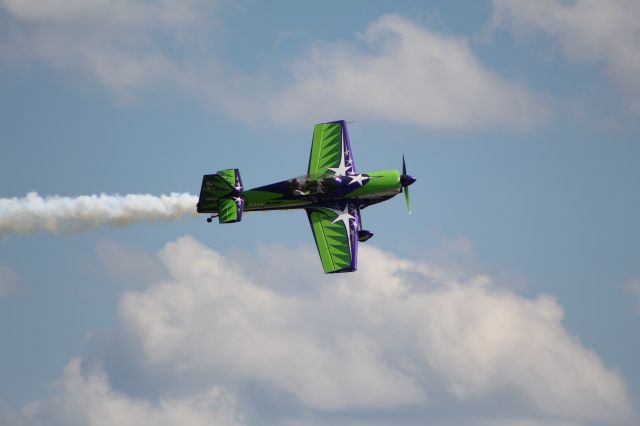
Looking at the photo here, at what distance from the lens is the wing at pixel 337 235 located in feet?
297

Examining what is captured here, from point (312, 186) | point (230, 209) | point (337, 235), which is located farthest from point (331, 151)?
point (230, 209)

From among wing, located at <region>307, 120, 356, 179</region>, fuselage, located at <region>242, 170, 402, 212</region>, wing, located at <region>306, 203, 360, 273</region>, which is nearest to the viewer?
wing, located at <region>306, 203, 360, 273</region>

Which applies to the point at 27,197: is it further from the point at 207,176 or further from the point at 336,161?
the point at 336,161

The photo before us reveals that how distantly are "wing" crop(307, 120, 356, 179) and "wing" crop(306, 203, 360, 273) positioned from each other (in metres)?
2.03

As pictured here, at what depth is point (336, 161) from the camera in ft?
311

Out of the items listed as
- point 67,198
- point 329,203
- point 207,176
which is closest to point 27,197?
point 67,198

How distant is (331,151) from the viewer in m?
95.3

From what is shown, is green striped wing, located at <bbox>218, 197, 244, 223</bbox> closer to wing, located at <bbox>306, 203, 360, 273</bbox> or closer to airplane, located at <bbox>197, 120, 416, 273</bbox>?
airplane, located at <bbox>197, 120, 416, 273</bbox>

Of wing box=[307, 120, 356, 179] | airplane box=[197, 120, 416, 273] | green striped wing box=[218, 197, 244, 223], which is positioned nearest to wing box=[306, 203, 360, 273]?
airplane box=[197, 120, 416, 273]

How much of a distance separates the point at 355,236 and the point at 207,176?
24.9 feet

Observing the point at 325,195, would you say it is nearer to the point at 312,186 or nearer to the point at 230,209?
the point at 312,186

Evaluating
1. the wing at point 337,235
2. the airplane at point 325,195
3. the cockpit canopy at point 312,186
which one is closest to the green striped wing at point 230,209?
the airplane at point 325,195

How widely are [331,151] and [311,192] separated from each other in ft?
9.88

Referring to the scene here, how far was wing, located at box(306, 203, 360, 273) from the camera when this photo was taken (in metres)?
90.5
